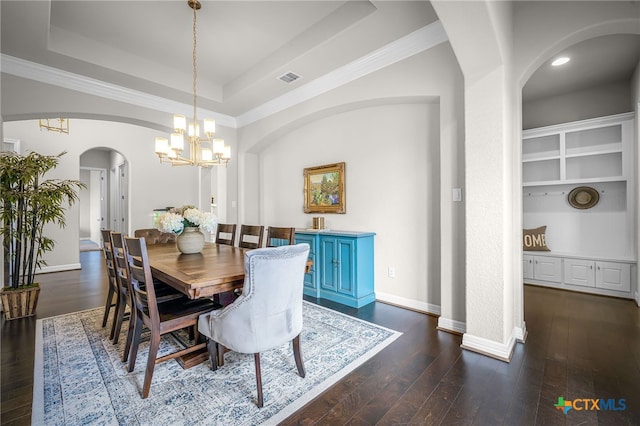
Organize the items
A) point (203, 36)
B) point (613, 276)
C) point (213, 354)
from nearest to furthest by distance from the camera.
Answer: point (213, 354) → point (203, 36) → point (613, 276)

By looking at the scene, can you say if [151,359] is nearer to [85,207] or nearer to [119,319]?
[119,319]

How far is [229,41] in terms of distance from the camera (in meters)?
3.34

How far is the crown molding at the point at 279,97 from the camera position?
2.93 meters

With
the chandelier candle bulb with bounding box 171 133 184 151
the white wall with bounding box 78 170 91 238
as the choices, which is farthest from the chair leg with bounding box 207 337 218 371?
the white wall with bounding box 78 170 91 238

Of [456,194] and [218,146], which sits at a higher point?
[218,146]

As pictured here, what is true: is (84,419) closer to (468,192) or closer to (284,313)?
(284,313)

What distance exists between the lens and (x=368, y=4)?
2672 mm

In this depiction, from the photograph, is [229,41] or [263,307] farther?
[229,41]

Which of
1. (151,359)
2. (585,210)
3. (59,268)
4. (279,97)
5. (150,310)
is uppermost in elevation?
(279,97)

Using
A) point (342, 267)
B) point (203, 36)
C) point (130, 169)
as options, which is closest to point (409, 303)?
point (342, 267)

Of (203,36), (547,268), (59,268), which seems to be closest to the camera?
(203,36)

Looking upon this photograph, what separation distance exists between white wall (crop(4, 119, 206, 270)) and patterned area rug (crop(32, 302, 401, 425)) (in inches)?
146

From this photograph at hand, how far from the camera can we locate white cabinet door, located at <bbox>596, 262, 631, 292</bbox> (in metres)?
3.73
